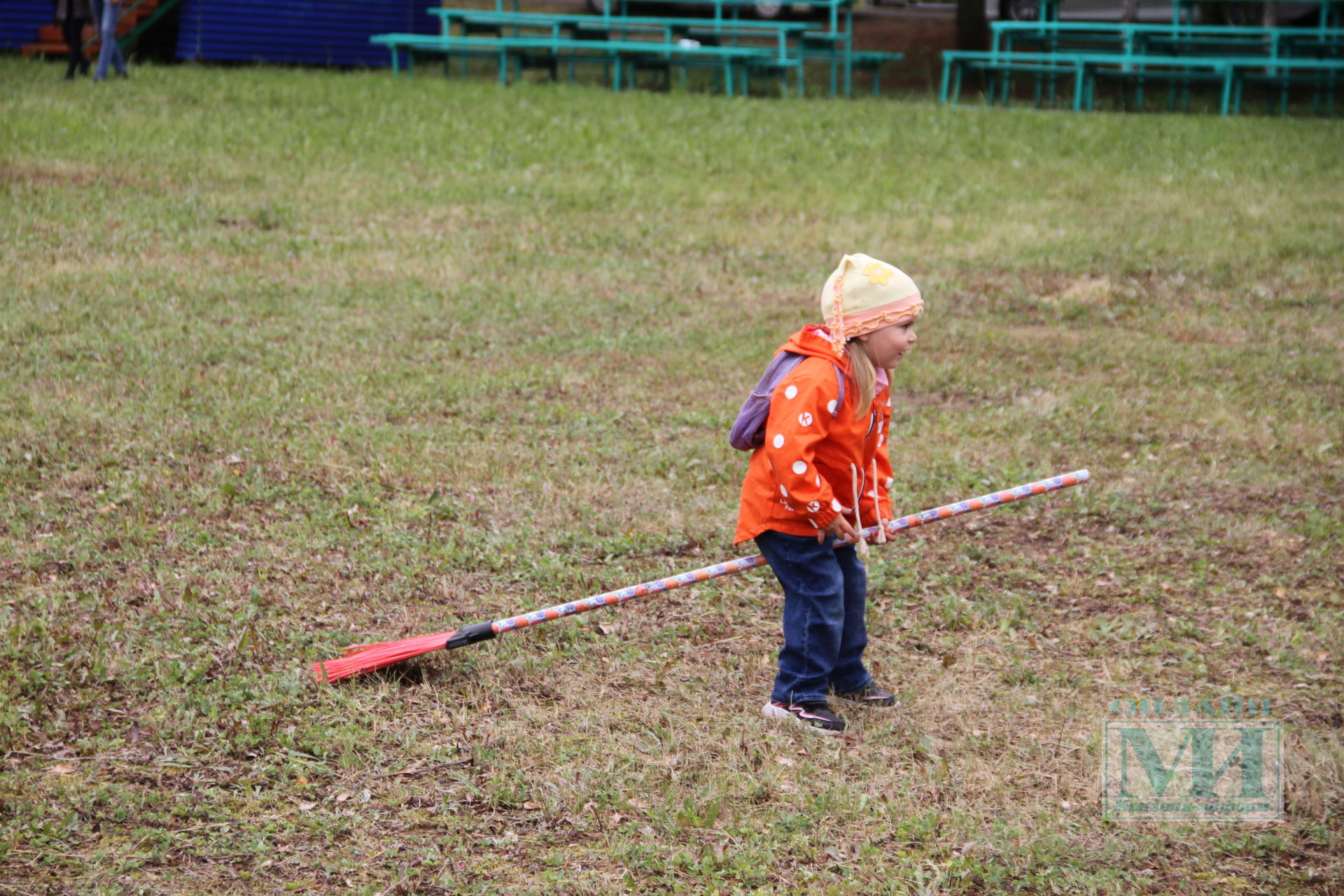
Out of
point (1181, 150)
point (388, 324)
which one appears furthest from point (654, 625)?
point (1181, 150)

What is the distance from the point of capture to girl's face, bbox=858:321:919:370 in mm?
3680

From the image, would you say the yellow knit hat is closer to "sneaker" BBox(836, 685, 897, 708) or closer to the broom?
the broom

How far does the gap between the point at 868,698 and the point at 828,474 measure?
2.72 feet

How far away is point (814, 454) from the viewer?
3645 millimetres

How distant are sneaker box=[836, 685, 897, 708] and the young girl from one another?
12cm

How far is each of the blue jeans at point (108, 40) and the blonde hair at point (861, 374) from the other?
13.8 m

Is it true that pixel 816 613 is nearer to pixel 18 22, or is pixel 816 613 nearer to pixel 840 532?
pixel 840 532

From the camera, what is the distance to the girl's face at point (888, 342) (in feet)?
12.1

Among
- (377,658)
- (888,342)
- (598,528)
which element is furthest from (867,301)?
(598,528)

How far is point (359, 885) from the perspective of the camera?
3188mm

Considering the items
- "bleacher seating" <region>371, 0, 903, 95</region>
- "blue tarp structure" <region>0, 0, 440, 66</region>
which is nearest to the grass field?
"bleacher seating" <region>371, 0, 903, 95</region>

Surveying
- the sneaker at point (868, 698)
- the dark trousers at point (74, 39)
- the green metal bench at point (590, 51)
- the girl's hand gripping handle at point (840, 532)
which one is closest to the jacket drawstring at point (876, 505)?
the girl's hand gripping handle at point (840, 532)

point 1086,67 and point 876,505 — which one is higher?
point 1086,67

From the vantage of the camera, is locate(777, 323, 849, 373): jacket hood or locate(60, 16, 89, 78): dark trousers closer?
locate(777, 323, 849, 373): jacket hood
